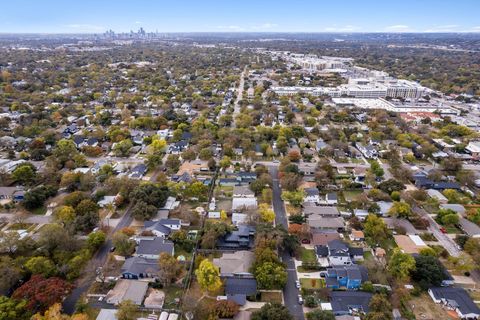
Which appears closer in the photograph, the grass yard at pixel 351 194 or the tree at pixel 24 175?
the grass yard at pixel 351 194

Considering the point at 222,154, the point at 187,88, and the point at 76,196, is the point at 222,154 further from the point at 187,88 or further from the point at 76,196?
the point at 187,88

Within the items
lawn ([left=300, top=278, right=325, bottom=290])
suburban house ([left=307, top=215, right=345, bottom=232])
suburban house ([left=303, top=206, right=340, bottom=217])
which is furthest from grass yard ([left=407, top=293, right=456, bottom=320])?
suburban house ([left=303, top=206, right=340, bottom=217])

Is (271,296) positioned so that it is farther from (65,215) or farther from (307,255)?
(65,215)

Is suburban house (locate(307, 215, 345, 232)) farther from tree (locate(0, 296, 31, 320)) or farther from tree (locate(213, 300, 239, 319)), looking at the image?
tree (locate(0, 296, 31, 320))

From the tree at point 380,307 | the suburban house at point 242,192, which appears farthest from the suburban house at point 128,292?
the tree at point 380,307

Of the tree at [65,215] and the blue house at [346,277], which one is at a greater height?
the tree at [65,215]

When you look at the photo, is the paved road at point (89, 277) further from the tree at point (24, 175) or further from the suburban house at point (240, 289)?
the tree at point (24, 175)
